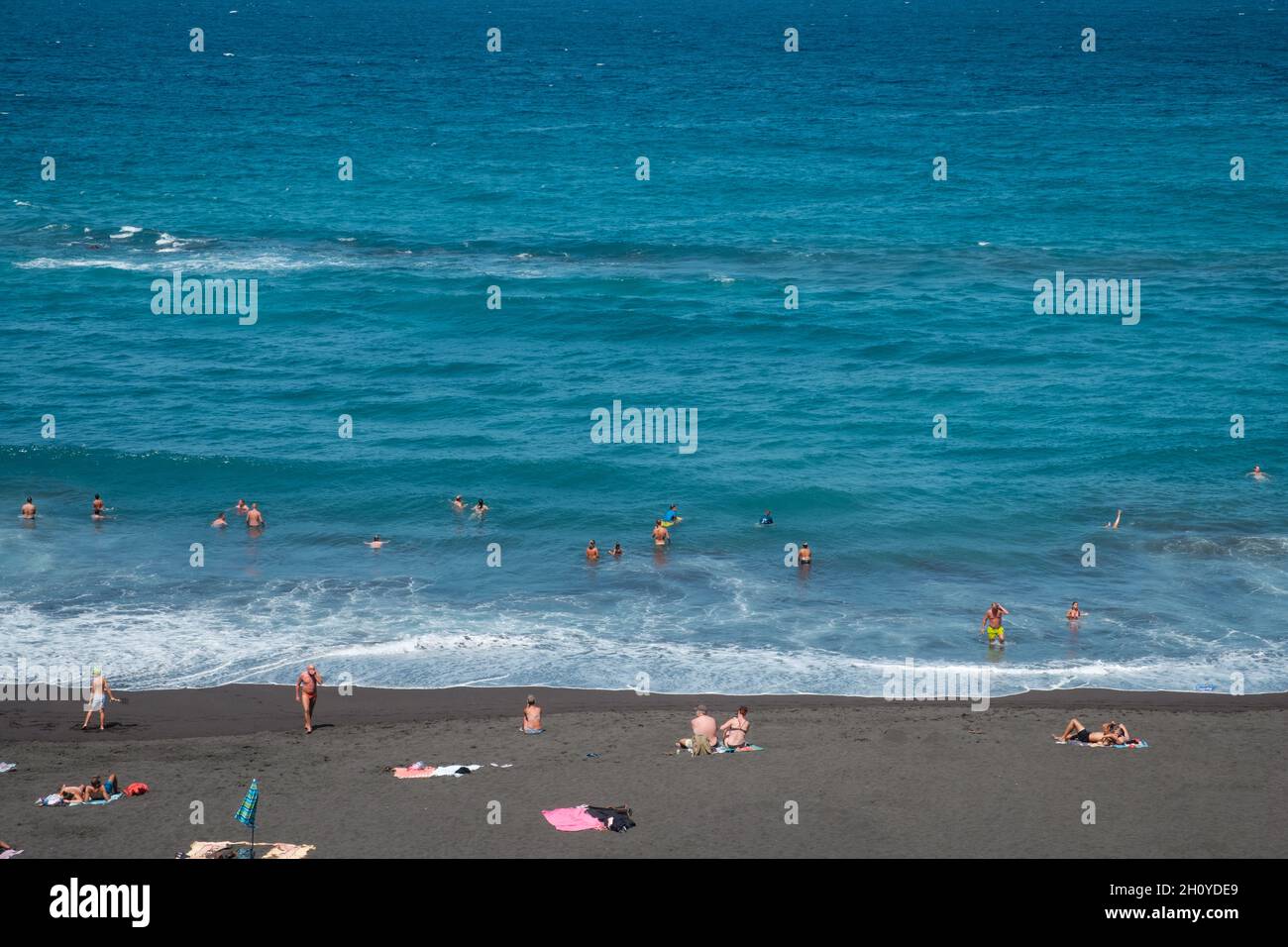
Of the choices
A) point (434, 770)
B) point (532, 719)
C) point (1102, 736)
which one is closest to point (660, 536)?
point (532, 719)

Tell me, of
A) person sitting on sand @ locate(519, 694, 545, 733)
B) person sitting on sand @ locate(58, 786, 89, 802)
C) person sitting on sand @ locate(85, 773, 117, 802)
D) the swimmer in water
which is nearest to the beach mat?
person sitting on sand @ locate(85, 773, 117, 802)

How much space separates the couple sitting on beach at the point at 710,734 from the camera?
25594 mm

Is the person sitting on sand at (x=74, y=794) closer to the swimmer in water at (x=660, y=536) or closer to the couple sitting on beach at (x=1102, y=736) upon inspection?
the couple sitting on beach at (x=1102, y=736)

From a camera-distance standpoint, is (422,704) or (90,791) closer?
(90,791)

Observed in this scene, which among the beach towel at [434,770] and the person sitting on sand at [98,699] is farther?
the person sitting on sand at [98,699]

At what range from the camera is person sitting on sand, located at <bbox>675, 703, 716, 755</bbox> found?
2556 centimetres

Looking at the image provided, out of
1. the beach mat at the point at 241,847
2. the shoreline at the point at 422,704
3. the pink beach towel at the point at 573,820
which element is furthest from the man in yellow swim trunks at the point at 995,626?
the beach mat at the point at 241,847

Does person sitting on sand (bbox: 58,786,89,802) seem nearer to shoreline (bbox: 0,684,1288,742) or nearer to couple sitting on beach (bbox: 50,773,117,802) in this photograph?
couple sitting on beach (bbox: 50,773,117,802)

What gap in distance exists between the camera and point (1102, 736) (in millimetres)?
25828

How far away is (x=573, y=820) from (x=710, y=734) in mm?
4161

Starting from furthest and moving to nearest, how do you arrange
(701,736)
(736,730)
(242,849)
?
1. (736,730)
2. (701,736)
3. (242,849)

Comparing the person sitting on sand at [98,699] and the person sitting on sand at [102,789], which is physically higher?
the person sitting on sand at [98,699]

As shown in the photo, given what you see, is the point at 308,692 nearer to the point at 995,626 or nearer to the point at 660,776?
the point at 660,776

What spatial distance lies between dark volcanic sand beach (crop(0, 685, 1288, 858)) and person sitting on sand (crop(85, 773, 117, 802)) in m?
0.30
